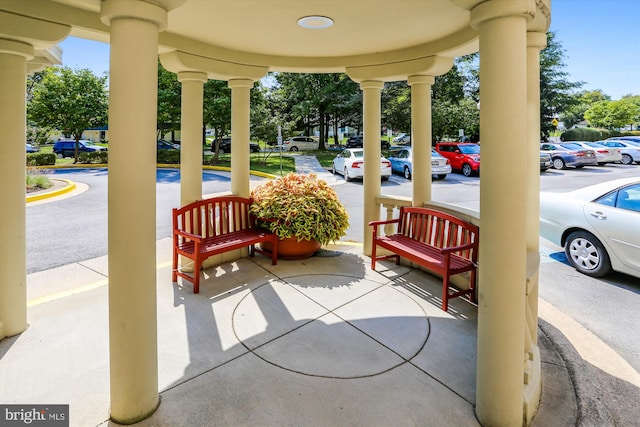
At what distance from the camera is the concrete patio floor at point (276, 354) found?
254cm

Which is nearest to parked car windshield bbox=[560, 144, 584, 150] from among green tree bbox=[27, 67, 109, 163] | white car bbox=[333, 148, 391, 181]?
white car bbox=[333, 148, 391, 181]

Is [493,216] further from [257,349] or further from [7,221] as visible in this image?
[7,221]

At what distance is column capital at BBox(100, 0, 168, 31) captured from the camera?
2119 millimetres

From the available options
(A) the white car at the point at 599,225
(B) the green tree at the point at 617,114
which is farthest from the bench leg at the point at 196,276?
(B) the green tree at the point at 617,114

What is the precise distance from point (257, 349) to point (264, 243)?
8.63ft

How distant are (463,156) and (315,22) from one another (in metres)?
16.1

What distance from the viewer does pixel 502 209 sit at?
2.25 meters

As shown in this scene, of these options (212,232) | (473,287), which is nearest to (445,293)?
(473,287)

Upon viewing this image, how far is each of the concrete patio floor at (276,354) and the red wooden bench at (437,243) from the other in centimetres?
37

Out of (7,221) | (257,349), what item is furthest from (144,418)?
(7,221)

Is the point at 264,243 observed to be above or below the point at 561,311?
above

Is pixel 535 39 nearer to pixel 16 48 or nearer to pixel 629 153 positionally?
pixel 16 48

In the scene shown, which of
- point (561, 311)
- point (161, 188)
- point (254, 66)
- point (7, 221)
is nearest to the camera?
point (7, 221)

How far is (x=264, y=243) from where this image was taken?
19.0 ft
